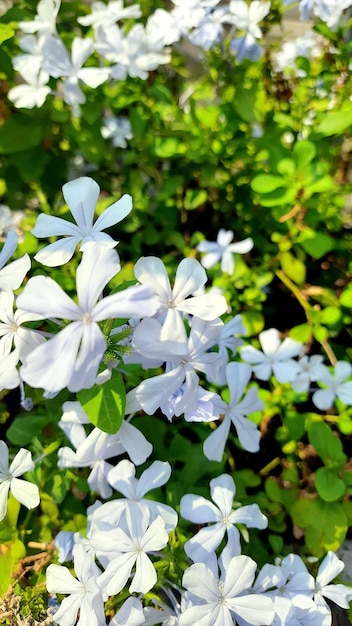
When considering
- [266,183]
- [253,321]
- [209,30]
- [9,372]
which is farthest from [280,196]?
[9,372]

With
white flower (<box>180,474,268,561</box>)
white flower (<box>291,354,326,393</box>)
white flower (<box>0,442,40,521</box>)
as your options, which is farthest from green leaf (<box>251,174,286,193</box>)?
white flower (<box>0,442,40,521</box>)

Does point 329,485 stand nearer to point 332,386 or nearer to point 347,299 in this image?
point 332,386

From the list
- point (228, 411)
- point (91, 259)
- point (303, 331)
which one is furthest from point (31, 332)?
point (303, 331)

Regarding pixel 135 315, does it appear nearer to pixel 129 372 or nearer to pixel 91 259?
pixel 91 259

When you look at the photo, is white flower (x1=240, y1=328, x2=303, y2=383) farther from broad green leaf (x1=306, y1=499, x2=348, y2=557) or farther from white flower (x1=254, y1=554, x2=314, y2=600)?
white flower (x1=254, y1=554, x2=314, y2=600)

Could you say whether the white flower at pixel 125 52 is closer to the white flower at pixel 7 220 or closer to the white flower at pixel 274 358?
the white flower at pixel 7 220

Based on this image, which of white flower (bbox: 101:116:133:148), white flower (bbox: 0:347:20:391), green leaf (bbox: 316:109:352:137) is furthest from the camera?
white flower (bbox: 101:116:133:148)

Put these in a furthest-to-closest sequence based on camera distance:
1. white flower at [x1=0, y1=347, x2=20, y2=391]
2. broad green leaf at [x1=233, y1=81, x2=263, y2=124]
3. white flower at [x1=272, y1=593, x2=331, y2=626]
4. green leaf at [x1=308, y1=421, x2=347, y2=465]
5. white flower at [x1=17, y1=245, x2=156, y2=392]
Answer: broad green leaf at [x1=233, y1=81, x2=263, y2=124]
green leaf at [x1=308, y1=421, x2=347, y2=465]
white flower at [x1=272, y1=593, x2=331, y2=626]
white flower at [x1=0, y1=347, x2=20, y2=391]
white flower at [x1=17, y1=245, x2=156, y2=392]
